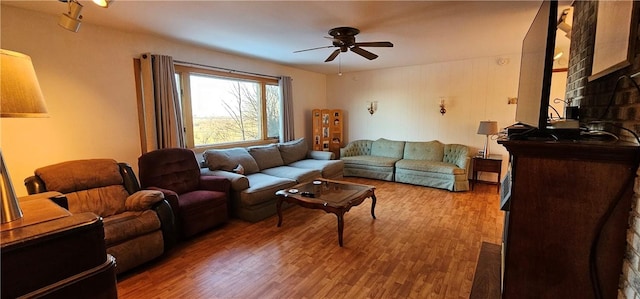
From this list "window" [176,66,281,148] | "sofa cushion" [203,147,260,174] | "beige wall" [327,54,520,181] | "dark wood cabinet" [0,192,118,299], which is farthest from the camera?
"beige wall" [327,54,520,181]

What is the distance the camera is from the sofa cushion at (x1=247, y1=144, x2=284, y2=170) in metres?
4.51

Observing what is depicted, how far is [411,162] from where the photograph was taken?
5176 mm

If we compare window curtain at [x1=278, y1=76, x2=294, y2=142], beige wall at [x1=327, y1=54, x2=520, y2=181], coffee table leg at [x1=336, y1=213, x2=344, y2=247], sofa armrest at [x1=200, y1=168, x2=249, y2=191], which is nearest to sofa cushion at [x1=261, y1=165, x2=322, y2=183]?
sofa armrest at [x1=200, y1=168, x2=249, y2=191]

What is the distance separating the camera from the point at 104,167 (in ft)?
9.12

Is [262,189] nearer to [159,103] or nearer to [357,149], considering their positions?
[159,103]

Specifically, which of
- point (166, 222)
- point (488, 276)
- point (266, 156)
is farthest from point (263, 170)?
point (488, 276)

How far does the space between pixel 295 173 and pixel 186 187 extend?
153 centimetres

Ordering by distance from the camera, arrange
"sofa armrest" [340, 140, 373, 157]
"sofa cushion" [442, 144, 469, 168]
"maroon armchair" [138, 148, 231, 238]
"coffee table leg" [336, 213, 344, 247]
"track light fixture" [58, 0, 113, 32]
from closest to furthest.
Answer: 1. "track light fixture" [58, 0, 113, 32]
2. "coffee table leg" [336, 213, 344, 247]
3. "maroon armchair" [138, 148, 231, 238]
4. "sofa cushion" [442, 144, 469, 168]
5. "sofa armrest" [340, 140, 373, 157]

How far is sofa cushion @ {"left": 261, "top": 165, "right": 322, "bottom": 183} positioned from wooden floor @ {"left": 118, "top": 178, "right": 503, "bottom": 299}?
51 centimetres

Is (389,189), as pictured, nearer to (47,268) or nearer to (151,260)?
(151,260)

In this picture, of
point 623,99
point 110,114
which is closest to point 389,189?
point 623,99

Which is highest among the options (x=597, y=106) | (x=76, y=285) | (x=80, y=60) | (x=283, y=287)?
(x=80, y=60)

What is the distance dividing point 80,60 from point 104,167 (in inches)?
47.3

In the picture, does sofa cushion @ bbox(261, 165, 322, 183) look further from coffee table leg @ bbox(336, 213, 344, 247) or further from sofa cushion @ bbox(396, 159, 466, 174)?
sofa cushion @ bbox(396, 159, 466, 174)
